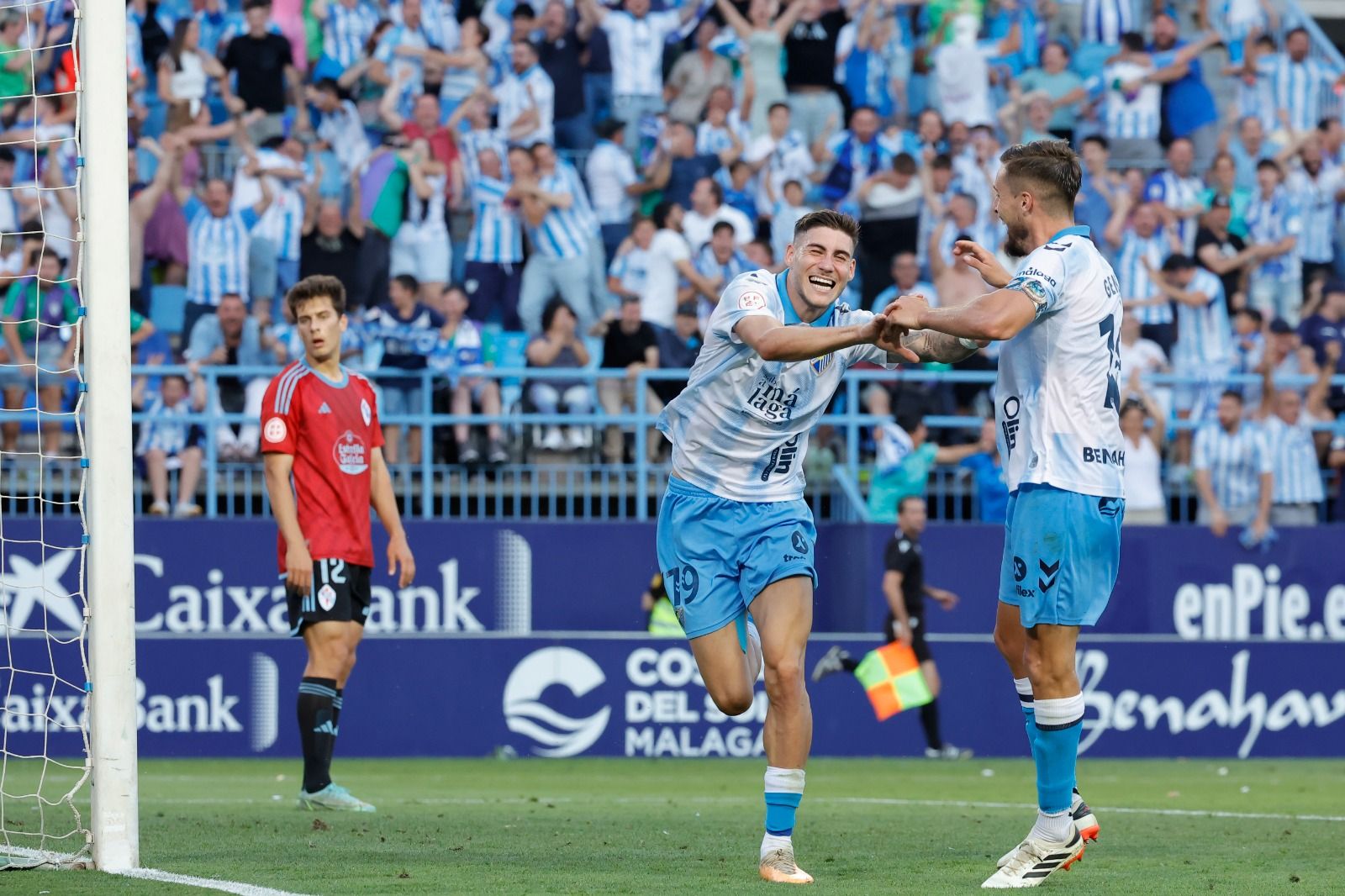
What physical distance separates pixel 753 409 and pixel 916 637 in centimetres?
828

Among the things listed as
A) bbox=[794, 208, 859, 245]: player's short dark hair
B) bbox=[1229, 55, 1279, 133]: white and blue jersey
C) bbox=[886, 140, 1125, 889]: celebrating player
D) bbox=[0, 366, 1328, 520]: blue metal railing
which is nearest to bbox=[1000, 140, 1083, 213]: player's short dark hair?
bbox=[886, 140, 1125, 889]: celebrating player

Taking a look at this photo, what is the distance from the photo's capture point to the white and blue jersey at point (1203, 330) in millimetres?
16953

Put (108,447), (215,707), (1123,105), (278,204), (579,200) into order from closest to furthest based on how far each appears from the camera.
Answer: (108,447)
(215,707)
(278,204)
(579,200)
(1123,105)

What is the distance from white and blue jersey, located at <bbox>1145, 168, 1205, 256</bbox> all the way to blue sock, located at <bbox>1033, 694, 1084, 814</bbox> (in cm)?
1206

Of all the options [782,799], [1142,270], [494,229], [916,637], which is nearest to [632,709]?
[916,637]

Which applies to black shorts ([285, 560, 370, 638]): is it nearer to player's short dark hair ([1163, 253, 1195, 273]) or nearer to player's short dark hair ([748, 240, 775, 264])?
player's short dark hair ([748, 240, 775, 264])

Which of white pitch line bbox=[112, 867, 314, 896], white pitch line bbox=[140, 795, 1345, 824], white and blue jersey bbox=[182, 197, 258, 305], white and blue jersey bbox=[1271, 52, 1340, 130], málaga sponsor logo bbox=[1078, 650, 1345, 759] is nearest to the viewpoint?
white pitch line bbox=[112, 867, 314, 896]

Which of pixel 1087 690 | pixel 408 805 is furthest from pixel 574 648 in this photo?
pixel 408 805

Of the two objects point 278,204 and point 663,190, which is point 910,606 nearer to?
point 663,190

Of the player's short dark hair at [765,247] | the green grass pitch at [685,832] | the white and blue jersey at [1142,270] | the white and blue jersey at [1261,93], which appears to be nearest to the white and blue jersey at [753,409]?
the green grass pitch at [685,832]

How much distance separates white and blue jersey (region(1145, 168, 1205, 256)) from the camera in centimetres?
1773

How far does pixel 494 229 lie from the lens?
16.7 meters

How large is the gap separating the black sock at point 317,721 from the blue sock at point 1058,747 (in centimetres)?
392

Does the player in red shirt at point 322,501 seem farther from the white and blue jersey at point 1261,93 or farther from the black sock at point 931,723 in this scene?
the white and blue jersey at point 1261,93
